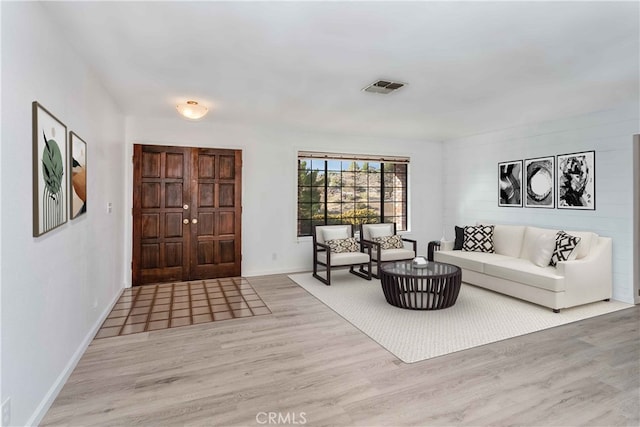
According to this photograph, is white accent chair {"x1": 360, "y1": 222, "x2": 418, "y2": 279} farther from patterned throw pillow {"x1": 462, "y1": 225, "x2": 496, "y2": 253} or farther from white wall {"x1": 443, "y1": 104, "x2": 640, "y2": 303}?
white wall {"x1": 443, "y1": 104, "x2": 640, "y2": 303}

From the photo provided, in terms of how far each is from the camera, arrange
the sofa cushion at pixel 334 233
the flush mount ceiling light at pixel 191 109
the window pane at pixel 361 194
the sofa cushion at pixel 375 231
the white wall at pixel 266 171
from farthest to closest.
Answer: the window pane at pixel 361 194, the sofa cushion at pixel 375 231, the sofa cushion at pixel 334 233, the white wall at pixel 266 171, the flush mount ceiling light at pixel 191 109

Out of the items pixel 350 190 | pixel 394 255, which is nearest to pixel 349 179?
pixel 350 190

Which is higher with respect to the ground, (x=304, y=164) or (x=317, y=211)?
(x=304, y=164)

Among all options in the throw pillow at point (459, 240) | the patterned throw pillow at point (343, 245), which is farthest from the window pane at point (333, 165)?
the throw pillow at point (459, 240)

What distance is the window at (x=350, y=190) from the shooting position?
20.3 ft

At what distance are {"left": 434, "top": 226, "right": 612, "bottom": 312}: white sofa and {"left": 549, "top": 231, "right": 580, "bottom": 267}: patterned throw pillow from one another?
117 millimetres

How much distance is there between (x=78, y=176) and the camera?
2.77 m

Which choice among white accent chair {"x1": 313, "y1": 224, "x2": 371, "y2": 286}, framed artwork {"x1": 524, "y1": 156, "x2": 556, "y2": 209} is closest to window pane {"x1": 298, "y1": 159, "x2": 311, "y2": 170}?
white accent chair {"x1": 313, "y1": 224, "x2": 371, "y2": 286}

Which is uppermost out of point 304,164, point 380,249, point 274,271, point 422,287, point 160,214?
point 304,164

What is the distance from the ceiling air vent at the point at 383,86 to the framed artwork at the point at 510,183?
3089mm

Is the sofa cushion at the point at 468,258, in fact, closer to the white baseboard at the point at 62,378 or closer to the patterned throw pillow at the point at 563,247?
the patterned throw pillow at the point at 563,247

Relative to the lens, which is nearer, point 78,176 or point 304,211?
point 78,176

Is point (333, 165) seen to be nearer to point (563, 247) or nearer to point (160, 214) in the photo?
point (160, 214)

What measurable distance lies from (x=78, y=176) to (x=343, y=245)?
363cm
